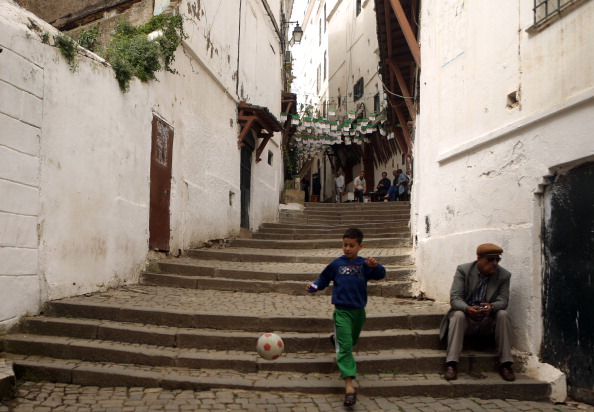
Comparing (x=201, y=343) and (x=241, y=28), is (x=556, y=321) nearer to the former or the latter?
(x=201, y=343)

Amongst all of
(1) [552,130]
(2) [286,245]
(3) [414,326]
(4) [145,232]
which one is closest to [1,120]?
(4) [145,232]

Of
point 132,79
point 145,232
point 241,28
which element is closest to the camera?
point 132,79

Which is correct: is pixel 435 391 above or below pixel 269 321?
below

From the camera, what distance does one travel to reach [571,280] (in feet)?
15.0

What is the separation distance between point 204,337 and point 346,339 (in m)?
1.67

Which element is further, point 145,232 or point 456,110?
point 145,232

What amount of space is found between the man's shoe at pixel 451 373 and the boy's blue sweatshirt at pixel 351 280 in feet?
3.67

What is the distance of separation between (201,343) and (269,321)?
0.77 meters

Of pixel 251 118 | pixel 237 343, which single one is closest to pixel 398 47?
pixel 251 118

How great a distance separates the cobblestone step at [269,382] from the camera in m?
4.59

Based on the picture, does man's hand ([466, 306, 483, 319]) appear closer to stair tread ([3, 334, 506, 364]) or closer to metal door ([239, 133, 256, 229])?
stair tread ([3, 334, 506, 364])

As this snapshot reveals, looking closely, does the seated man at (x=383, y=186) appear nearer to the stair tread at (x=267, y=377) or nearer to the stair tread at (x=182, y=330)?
the stair tread at (x=182, y=330)

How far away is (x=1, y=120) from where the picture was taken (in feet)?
16.8

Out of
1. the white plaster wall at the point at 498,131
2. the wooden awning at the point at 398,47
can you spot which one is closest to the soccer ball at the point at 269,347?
the white plaster wall at the point at 498,131
